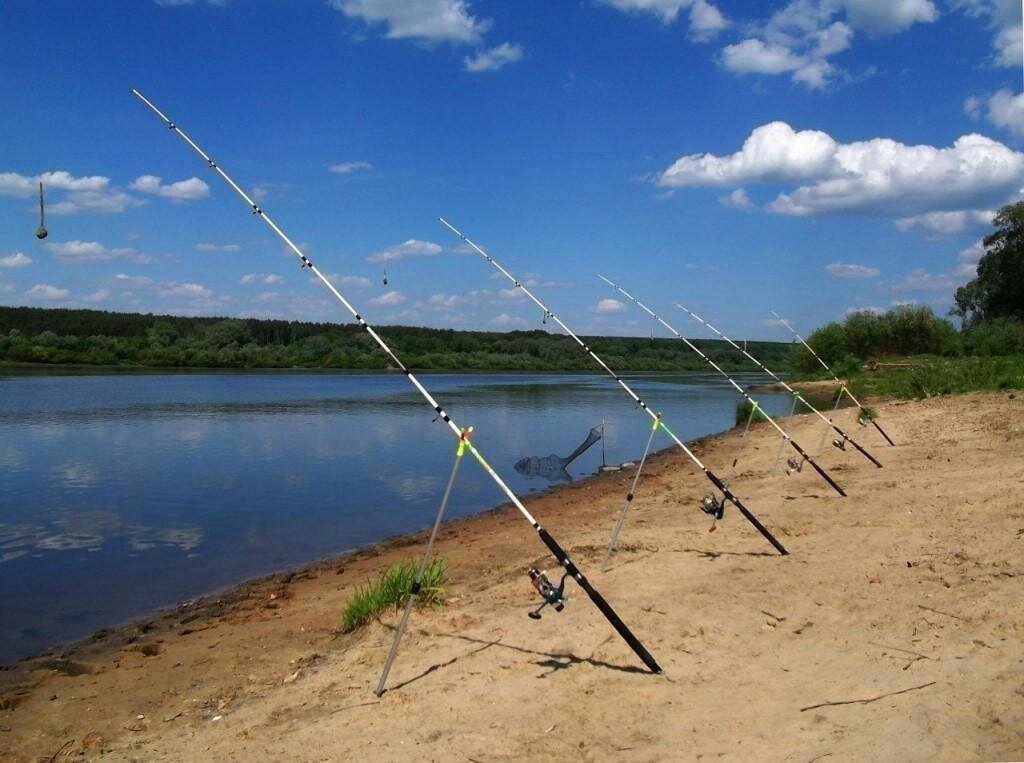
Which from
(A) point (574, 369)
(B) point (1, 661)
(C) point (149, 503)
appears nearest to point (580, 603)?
(B) point (1, 661)

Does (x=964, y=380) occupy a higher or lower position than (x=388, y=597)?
higher

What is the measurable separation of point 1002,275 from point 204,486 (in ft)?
164

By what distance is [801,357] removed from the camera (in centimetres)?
6031

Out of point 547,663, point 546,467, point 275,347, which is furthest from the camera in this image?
point 275,347

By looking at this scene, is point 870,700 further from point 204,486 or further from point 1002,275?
point 1002,275

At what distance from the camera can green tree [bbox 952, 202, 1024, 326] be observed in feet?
164

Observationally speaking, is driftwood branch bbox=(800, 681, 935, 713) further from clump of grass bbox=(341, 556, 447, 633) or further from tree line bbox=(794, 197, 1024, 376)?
tree line bbox=(794, 197, 1024, 376)

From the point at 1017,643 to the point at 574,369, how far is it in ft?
421

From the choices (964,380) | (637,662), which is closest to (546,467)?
(964,380)

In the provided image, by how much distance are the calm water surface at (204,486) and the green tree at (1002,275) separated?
24.1 metres

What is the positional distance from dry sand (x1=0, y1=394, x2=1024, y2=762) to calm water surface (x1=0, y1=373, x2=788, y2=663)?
1.73 m

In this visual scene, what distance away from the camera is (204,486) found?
60.1 feet

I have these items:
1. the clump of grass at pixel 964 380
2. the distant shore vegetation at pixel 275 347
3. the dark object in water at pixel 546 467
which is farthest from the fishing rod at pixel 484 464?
the distant shore vegetation at pixel 275 347

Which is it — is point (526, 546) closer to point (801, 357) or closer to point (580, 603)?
point (580, 603)
